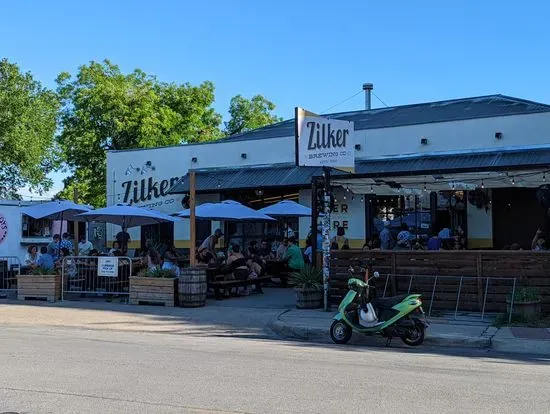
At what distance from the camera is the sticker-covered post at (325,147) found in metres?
14.4

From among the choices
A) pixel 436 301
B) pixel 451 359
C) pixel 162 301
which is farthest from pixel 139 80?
pixel 451 359

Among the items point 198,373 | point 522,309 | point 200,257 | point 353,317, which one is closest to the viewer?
point 198,373

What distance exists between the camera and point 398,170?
65.2 ft

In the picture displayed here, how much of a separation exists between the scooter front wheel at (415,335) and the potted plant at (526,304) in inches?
104

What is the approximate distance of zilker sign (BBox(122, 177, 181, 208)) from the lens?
90.3 feet

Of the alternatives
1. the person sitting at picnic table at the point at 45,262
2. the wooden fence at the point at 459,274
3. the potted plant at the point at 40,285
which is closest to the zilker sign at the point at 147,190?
the person sitting at picnic table at the point at 45,262

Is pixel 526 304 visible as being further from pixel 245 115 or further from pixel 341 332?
pixel 245 115

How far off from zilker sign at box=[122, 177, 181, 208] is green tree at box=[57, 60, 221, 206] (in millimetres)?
11977

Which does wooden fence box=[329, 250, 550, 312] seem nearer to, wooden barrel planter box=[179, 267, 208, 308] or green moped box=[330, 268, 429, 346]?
green moped box=[330, 268, 429, 346]

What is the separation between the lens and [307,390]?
22.6ft

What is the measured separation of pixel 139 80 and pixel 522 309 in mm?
37101

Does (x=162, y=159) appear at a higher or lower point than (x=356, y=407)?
higher

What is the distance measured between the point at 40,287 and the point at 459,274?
35.7ft

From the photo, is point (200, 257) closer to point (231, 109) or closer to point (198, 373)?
point (198, 373)
